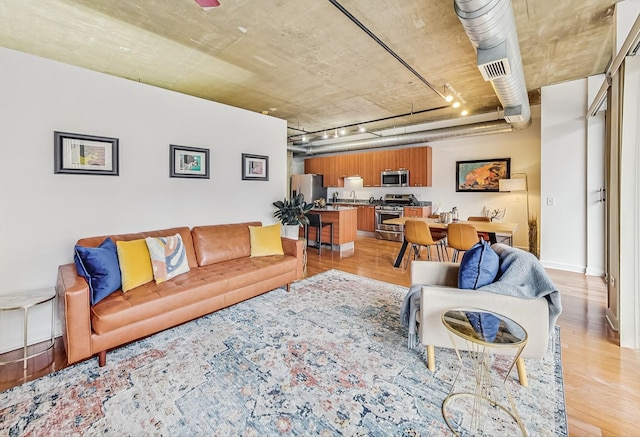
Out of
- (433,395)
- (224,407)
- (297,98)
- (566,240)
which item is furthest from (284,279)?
(566,240)

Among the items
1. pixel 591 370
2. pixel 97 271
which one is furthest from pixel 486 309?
pixel 97 271

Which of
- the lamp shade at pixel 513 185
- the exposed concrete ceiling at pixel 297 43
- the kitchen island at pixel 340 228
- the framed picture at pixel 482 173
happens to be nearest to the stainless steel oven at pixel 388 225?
the kitchen island at pixel 340 228

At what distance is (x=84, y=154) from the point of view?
2.75 metres

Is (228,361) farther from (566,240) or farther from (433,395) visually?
(566,240)

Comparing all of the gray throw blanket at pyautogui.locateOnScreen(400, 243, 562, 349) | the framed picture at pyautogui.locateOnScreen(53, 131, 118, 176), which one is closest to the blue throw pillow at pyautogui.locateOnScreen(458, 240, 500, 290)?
the gray throw blanket at pyautogui.locateOnScreen(400, 243, 562, 349)

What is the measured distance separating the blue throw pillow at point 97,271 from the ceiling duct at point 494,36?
3.48 meters

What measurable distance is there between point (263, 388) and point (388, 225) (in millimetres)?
6260

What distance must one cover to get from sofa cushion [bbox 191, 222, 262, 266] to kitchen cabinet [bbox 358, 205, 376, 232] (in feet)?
16.1

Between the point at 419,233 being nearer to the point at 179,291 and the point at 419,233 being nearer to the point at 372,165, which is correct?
the point at 179,291

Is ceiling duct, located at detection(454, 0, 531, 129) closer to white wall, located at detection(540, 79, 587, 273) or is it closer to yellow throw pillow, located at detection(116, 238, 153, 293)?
white wall, located at detection(540, 79, 587, 273)

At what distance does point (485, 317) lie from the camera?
175 centimetres

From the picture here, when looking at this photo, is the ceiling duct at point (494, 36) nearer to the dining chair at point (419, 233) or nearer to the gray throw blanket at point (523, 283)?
the gray throw blanket at point (523, 283)

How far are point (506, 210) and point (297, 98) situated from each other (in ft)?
17.1

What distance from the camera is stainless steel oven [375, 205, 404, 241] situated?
24.3 ft
